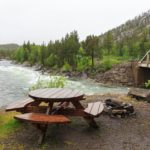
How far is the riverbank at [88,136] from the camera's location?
7.18m

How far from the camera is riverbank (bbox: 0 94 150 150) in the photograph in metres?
7.18

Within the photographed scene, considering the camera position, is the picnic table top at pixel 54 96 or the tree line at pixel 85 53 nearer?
the picnic table top at pixel 54 96

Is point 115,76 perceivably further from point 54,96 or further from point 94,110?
point 54,96

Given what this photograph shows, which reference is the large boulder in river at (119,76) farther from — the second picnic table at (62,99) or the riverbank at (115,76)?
the second picnic table at (62,99)

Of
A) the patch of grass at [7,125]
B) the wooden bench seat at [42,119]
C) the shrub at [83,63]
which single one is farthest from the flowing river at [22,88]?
the shrub at [83,63]

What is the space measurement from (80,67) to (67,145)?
4397cm

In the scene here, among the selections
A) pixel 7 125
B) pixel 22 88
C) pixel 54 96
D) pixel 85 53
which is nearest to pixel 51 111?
pixel 54 96

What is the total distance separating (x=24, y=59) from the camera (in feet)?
305

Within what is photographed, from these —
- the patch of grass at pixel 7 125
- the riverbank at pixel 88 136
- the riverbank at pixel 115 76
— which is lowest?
the riverbank at pixel 115 76

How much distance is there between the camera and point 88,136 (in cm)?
787

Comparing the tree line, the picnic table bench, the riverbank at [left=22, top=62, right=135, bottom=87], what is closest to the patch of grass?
the picnic table bench

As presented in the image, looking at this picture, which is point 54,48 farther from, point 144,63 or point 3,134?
point 3,134

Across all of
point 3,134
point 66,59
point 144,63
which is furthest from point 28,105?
point 66,59

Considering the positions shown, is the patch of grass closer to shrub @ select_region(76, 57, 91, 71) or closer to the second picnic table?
the second picnic table
